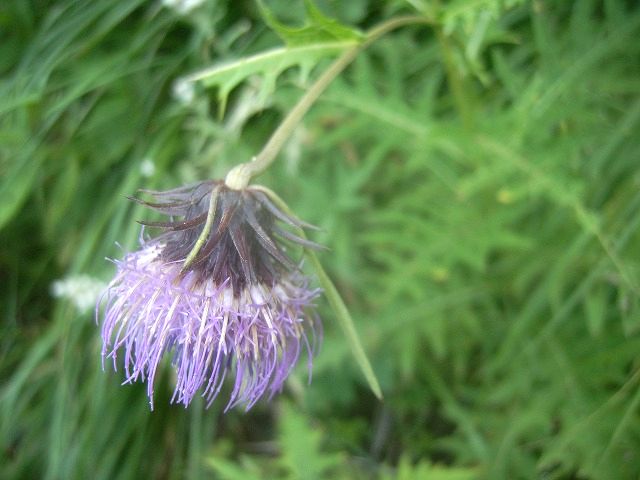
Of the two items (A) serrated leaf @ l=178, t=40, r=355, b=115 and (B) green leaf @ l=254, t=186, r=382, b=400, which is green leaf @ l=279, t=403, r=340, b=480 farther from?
(A) serrated leaf @ l=178, t=40, r=355, b=115

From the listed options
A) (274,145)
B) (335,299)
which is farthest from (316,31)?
(335,299)

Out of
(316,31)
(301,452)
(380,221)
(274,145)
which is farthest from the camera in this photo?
(380,221)

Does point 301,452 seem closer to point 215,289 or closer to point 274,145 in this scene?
point 215,289

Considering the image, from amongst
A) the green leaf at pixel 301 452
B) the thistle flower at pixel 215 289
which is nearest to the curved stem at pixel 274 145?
the thistle flower at pixel 215 289

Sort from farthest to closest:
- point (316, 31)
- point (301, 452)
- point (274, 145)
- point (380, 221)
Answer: point (380, 221) < point (301, 452) < point (316, 31) < point (274, 145)

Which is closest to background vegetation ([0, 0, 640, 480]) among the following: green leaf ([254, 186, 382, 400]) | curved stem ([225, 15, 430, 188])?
curved stem ([225, 15, 430, 188])

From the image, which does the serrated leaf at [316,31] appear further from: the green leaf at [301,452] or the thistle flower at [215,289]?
the green leaf at [301,452]
